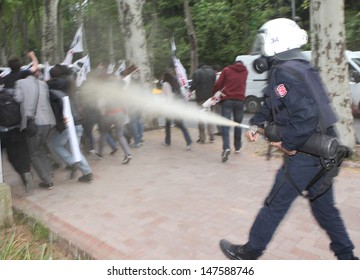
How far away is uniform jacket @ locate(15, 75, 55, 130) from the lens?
5.49m

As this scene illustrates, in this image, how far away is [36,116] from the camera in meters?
5.70

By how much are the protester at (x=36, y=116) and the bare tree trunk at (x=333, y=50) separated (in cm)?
441

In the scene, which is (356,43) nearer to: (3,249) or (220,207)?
(220,207)

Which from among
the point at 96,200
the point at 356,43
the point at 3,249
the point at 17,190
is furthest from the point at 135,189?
the point at 356,43

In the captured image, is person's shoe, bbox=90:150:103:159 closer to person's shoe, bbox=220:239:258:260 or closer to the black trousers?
the black trousers

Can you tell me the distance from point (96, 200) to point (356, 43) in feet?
55.9

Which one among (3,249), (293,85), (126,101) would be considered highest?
(293,85)

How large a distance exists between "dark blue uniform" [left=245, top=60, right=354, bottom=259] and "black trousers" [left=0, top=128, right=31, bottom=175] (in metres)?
3.79

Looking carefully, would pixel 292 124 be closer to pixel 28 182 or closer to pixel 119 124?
pixel 28 182

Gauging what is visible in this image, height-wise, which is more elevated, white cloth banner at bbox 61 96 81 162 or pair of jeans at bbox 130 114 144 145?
white cloth banner at bbox 61 96 81 162

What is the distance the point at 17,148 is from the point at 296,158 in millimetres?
4168

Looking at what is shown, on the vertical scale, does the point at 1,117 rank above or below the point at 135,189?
above

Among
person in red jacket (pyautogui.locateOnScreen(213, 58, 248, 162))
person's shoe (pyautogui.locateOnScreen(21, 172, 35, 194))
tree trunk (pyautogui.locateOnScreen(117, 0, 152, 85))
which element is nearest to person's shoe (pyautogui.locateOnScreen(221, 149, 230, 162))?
person in red jacket (pyautogui.locateOnScreen(213, 58, 248, 162))

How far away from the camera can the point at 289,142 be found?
296cm
